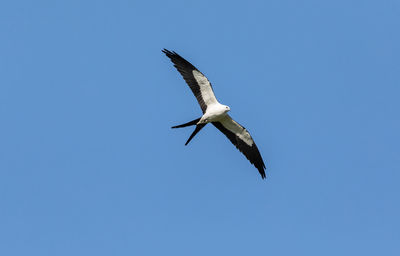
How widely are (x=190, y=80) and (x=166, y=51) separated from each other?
1198 millimetres

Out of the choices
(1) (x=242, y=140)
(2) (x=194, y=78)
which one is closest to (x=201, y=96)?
(2) (x=194, y=78)

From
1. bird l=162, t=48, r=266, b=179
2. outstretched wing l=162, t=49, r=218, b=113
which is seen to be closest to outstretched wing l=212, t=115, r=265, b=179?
bird l=162, t=48, r=266, b=179

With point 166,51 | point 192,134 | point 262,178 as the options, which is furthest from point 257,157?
point 166,51

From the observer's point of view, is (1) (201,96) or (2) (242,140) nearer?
A: (1) (201,96)

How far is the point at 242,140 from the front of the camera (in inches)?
942

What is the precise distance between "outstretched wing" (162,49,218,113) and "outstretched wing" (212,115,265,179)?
1293mm

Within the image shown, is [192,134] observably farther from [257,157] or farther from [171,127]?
[257,157]

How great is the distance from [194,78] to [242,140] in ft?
9.41

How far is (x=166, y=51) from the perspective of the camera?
74.3 ft

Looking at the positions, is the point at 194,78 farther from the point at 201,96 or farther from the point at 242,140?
the point at 242,140

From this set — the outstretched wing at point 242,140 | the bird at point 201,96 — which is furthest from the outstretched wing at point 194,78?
the outstretched wing at point 242,140

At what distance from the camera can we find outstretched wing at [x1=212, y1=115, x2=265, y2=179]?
2366 cm

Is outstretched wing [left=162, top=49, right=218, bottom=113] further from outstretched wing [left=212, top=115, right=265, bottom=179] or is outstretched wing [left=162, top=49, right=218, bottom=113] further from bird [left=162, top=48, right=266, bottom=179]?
outstretched wing [left=212, top=115, right=265, bottom=179]

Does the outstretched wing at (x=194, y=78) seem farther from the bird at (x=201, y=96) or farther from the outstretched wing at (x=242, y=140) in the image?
the outstretched wing at (x=242, y=140)
